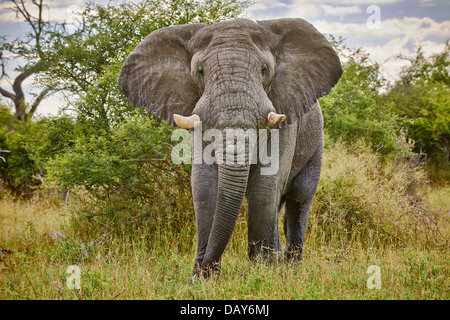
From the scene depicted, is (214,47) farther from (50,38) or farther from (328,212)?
(50,38)

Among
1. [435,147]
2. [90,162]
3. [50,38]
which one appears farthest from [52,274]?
[435,147]

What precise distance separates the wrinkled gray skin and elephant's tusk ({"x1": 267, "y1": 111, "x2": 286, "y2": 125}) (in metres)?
0.09

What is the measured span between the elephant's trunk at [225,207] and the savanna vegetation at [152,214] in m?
0.28

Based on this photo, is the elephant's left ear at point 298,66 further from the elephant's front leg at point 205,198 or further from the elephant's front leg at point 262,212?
the elephant's front leg at point 205,198

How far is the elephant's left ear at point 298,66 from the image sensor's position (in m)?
4.62

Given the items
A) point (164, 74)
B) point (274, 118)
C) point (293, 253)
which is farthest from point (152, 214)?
point (274, 118)

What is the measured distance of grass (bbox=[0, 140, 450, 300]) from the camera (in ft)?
14.1

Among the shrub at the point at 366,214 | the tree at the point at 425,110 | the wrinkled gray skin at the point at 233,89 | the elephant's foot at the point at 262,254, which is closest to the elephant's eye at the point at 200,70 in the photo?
the wrinkled gray skin at the point at 233,89

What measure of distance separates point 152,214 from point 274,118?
12.9 feet

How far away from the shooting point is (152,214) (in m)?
7.24

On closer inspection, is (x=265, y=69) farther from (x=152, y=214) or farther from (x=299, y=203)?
(x=152, y=214)

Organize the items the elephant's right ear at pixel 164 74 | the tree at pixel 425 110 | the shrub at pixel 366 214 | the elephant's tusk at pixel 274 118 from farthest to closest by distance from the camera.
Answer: the tree at pixel 425 110
the shrub at pixel 366 214
the elephant's right ear at pixel 164 74
the elephant's tusk at pixel 274 118

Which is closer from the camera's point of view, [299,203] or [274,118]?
[274,118]

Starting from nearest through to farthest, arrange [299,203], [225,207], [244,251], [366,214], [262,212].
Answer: [225,207] → [262,212] → [299,203] → [244,251] → [366,214]
